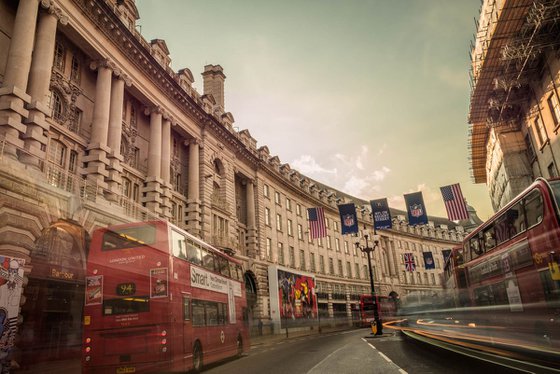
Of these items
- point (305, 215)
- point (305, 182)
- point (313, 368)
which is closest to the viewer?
point (313, 368)

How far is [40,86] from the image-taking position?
55.7ft

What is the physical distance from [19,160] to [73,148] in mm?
4902

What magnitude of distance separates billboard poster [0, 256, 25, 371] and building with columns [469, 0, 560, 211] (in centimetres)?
2361

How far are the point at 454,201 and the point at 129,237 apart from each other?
71.5 ft

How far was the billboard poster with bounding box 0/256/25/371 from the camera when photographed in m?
10.6

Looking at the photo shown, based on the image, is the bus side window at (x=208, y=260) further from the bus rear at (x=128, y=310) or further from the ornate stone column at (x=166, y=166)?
the ornate stone column at (x=166, y=166)

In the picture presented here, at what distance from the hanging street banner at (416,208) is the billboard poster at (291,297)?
52.6 feet

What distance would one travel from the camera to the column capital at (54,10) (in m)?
17.9

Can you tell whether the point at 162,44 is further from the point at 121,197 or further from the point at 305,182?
the point at 305,182

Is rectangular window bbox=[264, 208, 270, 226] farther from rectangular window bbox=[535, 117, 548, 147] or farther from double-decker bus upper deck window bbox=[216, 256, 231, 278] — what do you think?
rectangular window bbox=[535, 117, 548, 147]

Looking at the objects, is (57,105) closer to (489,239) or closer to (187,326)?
(187,326)

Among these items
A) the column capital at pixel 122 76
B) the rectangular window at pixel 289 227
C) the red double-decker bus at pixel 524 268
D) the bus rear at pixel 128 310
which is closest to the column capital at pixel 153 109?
the column capital at pixel 122 76

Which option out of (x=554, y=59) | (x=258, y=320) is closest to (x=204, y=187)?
(x=258, y=320)

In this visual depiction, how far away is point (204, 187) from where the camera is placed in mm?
31375
